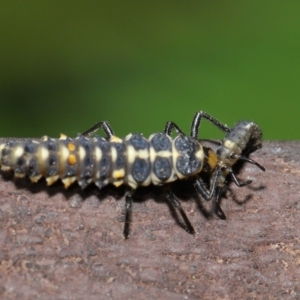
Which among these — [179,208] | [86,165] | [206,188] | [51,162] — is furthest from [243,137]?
[51,162]

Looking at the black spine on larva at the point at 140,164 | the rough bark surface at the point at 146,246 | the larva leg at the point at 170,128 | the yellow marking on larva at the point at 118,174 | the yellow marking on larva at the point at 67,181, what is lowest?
the rough bark surface at the point at 146,246

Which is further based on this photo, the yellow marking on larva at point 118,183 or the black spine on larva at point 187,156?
the black spine on larva at point 187,156

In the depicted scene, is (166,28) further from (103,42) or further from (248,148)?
(248,148)

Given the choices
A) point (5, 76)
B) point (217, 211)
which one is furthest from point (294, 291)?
point (5, 76)

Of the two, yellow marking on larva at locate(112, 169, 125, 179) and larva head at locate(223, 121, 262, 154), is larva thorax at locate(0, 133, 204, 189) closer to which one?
yellow marking on larva at locate(112, 169, 125, 179)

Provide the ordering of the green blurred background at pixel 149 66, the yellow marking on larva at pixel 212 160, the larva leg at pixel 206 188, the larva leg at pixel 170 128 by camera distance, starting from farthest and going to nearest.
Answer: the green blurred background at pixel 149 66 < the larva leg at pixel 170 128 < the yellow marking on larva at pixel 212 160 < the larva leg at pixel 206 188

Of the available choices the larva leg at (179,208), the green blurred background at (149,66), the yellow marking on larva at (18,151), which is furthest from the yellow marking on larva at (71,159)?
A: the green blurred background at (149,66)

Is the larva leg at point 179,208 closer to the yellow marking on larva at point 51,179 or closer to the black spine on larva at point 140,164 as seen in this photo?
the black spine on larva at point 140,164
